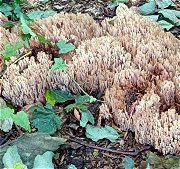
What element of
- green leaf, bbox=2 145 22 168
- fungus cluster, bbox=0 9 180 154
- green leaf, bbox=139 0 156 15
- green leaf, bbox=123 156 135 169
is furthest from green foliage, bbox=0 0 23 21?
green leaf, bbox=123 156 135 169

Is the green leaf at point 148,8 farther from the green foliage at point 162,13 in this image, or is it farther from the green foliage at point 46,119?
the green foliage at point 46,119

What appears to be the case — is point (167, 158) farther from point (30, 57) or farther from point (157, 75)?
point (30, 57)

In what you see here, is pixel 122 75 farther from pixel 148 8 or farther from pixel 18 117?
pixel 148 8

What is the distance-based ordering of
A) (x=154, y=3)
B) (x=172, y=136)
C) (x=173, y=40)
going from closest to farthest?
(x=172, y=136) → (x=173, y=40) → (x=154, y=3)

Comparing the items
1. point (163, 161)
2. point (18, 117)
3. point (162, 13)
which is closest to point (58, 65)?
point (18, 117)

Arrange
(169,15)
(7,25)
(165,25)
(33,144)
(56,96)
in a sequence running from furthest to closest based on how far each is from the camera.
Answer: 1. (169,15)
2. (165,25)
3. (7,25)
4. (56,96)
5. (33,144)

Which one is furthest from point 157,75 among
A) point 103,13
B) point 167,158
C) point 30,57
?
point 103,13
